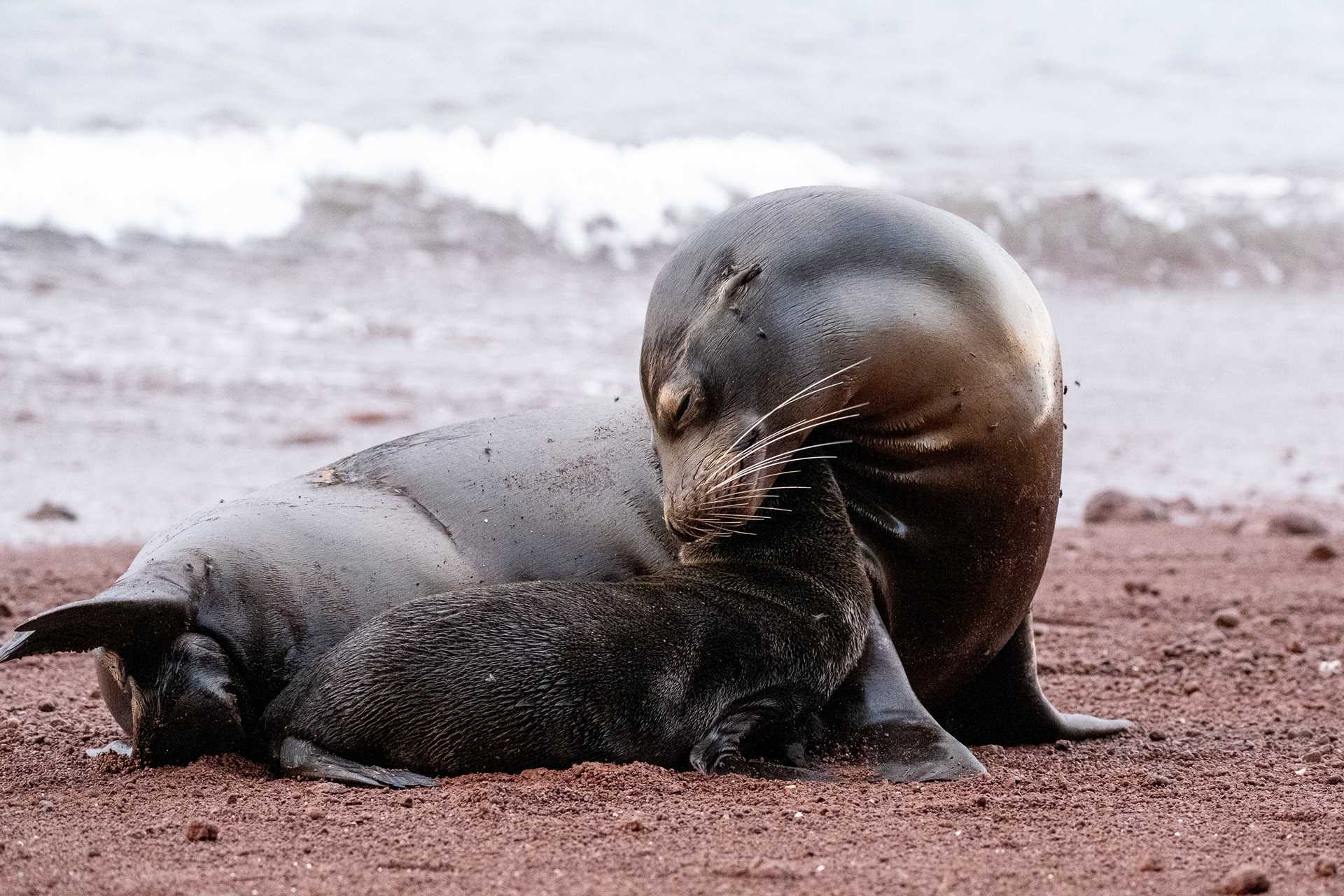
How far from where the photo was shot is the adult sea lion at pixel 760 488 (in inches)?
169

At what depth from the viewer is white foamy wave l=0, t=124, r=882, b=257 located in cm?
1541

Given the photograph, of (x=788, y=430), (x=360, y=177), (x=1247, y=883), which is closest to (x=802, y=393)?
(x=788, y=430)

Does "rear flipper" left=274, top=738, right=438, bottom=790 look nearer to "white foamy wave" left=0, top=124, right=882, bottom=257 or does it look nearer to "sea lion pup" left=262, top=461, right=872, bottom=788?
"sea lion pup" left=262, top=461, right=872, bottom=788

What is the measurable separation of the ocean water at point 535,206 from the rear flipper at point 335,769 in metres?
4.41

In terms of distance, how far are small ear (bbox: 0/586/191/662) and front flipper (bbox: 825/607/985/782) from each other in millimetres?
1637

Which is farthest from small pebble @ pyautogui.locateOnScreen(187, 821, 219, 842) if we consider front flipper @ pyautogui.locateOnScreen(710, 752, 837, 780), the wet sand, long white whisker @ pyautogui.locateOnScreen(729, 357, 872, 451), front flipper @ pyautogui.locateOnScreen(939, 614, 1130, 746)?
front flipper @ pyautogui.locateOnScreen(939, 614, 1130, 746)

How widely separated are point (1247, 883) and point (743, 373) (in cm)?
190

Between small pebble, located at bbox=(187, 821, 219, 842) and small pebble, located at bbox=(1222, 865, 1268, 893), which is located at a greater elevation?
small pebble, located at bbox=(1222, 865, 1268, 893)

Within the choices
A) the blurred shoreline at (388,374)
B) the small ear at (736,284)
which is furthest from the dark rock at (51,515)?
the small ear at (736,284)

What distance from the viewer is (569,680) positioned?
160 inches

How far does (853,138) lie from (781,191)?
18.0m

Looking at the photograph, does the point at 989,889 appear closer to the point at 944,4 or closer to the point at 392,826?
the point at 392,826

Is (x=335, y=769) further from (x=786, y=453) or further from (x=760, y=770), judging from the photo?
(x=786, y=453)

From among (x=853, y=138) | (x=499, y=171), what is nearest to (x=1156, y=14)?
(x=853, y=138)
